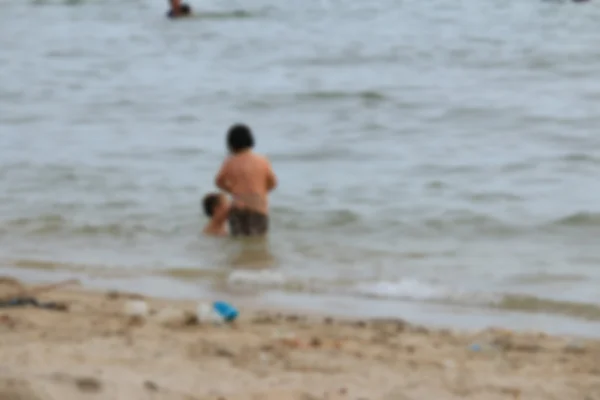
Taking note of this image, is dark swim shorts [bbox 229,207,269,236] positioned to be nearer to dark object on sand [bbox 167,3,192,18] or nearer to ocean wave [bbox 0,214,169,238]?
ocean wave [bbox 0,214,169,238]

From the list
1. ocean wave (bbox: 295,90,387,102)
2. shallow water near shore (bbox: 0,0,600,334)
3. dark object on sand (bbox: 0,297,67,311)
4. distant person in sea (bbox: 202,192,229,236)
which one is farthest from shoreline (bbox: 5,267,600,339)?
ocean wave (bbox: 295,90,387,102)

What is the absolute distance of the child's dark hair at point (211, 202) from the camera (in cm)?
1009

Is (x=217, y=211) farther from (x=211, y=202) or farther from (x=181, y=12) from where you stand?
(x=181, y=12)

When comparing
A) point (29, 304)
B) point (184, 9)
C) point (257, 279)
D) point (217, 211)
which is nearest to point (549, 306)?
point (257, 279)

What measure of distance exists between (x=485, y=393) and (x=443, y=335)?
148cm

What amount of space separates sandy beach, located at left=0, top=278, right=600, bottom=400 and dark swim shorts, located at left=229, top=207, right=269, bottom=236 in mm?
2928

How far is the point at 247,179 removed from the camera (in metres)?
9.84

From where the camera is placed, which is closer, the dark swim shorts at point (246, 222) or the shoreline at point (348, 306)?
the shoreline at point (348, 306)

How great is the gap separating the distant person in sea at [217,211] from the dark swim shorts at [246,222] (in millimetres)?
97

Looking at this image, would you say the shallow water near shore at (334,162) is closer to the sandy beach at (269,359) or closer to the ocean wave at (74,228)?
the ocean wave at (74,228)

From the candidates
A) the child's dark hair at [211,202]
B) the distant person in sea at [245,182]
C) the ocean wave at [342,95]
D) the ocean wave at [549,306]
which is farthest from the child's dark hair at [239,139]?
the ocean wave at [342,95]

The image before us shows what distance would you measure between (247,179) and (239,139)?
30 cm

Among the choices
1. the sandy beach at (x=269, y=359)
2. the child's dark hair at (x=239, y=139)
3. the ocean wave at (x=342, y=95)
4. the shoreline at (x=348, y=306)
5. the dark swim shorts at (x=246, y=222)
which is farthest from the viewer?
the ocean wave at (x=342, y=95)

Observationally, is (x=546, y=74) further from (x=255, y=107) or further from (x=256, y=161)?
(x=256, y=161)
